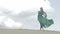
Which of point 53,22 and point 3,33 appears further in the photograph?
point 53,22

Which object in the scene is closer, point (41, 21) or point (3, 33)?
point (3, 33)

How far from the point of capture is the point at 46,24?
99.2 ft

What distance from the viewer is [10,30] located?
93.5ft

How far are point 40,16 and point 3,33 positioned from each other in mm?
4195

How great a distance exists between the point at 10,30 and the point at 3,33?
2.43 feet

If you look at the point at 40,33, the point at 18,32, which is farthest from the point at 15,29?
the point at 40,33

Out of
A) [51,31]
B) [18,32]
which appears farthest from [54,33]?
[18,32]

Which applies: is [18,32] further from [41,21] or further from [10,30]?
[41,21]

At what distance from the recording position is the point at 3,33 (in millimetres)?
28109

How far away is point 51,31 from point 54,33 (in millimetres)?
446

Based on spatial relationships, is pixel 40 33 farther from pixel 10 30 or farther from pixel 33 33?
pixel 10 30

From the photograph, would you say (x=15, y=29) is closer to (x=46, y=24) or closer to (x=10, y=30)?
(x=10, y=30)

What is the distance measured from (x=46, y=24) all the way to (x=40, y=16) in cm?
94

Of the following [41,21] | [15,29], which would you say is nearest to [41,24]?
[41,21]
